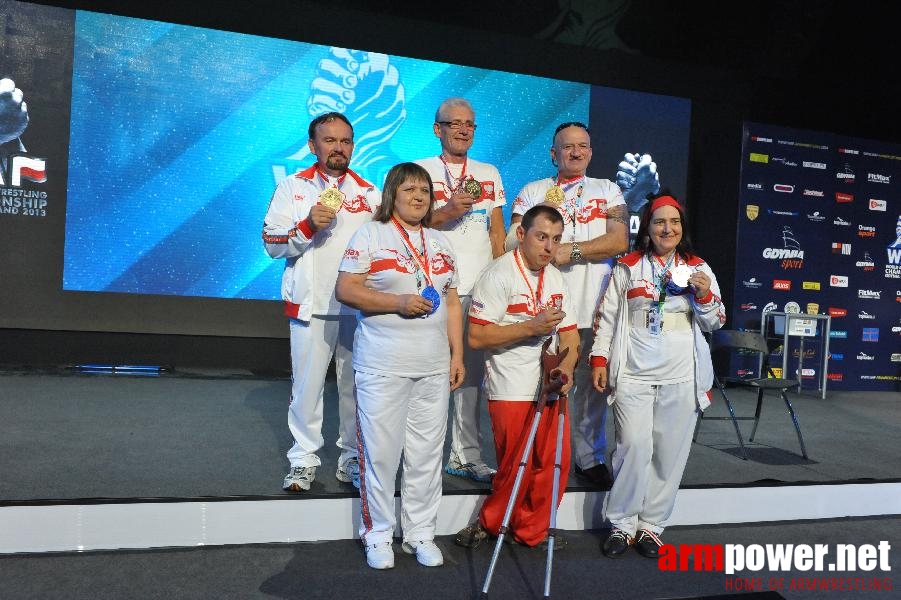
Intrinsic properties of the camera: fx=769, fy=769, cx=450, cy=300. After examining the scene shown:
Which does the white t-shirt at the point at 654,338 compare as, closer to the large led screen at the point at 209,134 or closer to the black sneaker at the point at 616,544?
the black sneaker at the point at 616,544

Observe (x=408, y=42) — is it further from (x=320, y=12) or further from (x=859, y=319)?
(x=859, y=319)

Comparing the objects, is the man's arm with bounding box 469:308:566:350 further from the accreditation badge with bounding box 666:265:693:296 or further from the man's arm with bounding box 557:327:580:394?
the accreditation badge with bounding box 666:265:693:296

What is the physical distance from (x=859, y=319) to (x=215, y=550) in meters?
8.15

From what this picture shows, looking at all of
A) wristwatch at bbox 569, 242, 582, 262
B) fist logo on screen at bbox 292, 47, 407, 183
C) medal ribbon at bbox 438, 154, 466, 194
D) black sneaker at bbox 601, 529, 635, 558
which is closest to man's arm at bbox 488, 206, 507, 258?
medal ribbon at bbox 438, 154, 466, 194

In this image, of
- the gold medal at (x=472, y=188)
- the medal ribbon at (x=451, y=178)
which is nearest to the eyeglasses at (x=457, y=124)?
the medal ribbon at (x=451, y=178)

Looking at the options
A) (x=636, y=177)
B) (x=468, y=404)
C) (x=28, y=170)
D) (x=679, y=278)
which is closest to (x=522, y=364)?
(x=468, y=404)

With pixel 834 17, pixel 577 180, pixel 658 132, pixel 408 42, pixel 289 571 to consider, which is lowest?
pixel 289 571

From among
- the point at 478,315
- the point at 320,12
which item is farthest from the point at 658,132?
the point at 478,315

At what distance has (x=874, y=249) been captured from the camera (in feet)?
29.3

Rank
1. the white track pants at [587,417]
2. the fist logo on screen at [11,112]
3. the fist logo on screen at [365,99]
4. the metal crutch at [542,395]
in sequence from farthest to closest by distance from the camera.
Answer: the fist logo on screen at [365,99] → the fist logo on screen at [11,112] → the white track pants at [587,417] → the metal crutch at [542,395]

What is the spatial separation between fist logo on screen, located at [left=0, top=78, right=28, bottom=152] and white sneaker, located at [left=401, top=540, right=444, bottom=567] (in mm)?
5477

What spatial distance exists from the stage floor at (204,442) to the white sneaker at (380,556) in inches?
15.6

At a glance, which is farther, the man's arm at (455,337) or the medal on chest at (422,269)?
the man's arm at (455,337)

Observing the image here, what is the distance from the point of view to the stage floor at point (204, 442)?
347 cm
